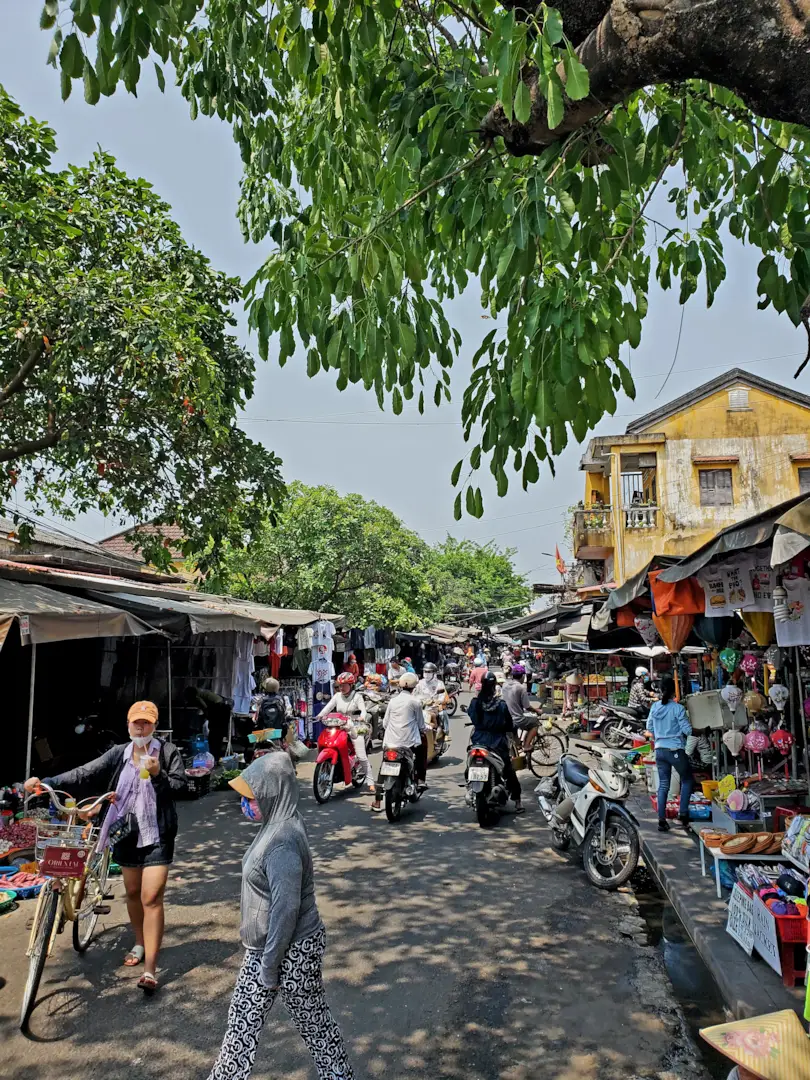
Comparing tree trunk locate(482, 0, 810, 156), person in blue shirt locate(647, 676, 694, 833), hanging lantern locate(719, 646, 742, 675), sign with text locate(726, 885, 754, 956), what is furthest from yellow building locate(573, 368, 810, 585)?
tree trunk locate(482, 0, 810, 156)

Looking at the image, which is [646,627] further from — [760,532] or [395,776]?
[760,532]

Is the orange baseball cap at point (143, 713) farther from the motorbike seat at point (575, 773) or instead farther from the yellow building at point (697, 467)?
the yellow building at point (697, 467)

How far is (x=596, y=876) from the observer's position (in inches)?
258

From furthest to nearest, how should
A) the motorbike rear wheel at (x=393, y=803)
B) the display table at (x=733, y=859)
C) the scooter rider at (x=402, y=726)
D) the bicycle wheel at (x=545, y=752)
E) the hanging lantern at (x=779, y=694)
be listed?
the bicycle wheel at (x=545, y=752) → the scooter rider at (x=402, y=726) → the motorbike rear wheel at (x=393, y=803) → the hanging lantern at (x=779, y=694) → the display table at (x=733, y=859)

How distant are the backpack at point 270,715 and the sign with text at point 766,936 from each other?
9432 millimetres

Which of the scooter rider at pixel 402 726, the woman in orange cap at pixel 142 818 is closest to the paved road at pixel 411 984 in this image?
the woman in orange cap at pixel 142 818

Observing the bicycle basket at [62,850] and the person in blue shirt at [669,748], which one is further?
the person in blue shirt at [669,748]

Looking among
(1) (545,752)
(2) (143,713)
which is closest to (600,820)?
(2) (143,713)

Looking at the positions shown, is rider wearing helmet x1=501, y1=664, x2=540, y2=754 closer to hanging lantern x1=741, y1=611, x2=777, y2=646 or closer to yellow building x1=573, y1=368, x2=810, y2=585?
hanging lantern x1=741, y1=611, x2=777, y2=646

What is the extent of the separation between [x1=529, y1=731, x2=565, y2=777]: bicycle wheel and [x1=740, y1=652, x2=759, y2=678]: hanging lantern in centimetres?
549

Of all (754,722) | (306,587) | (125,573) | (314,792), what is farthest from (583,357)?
(306,587)

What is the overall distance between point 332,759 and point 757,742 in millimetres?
5318

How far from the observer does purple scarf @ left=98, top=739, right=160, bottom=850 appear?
15.0 ft

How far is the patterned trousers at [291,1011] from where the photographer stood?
3.08 metres
